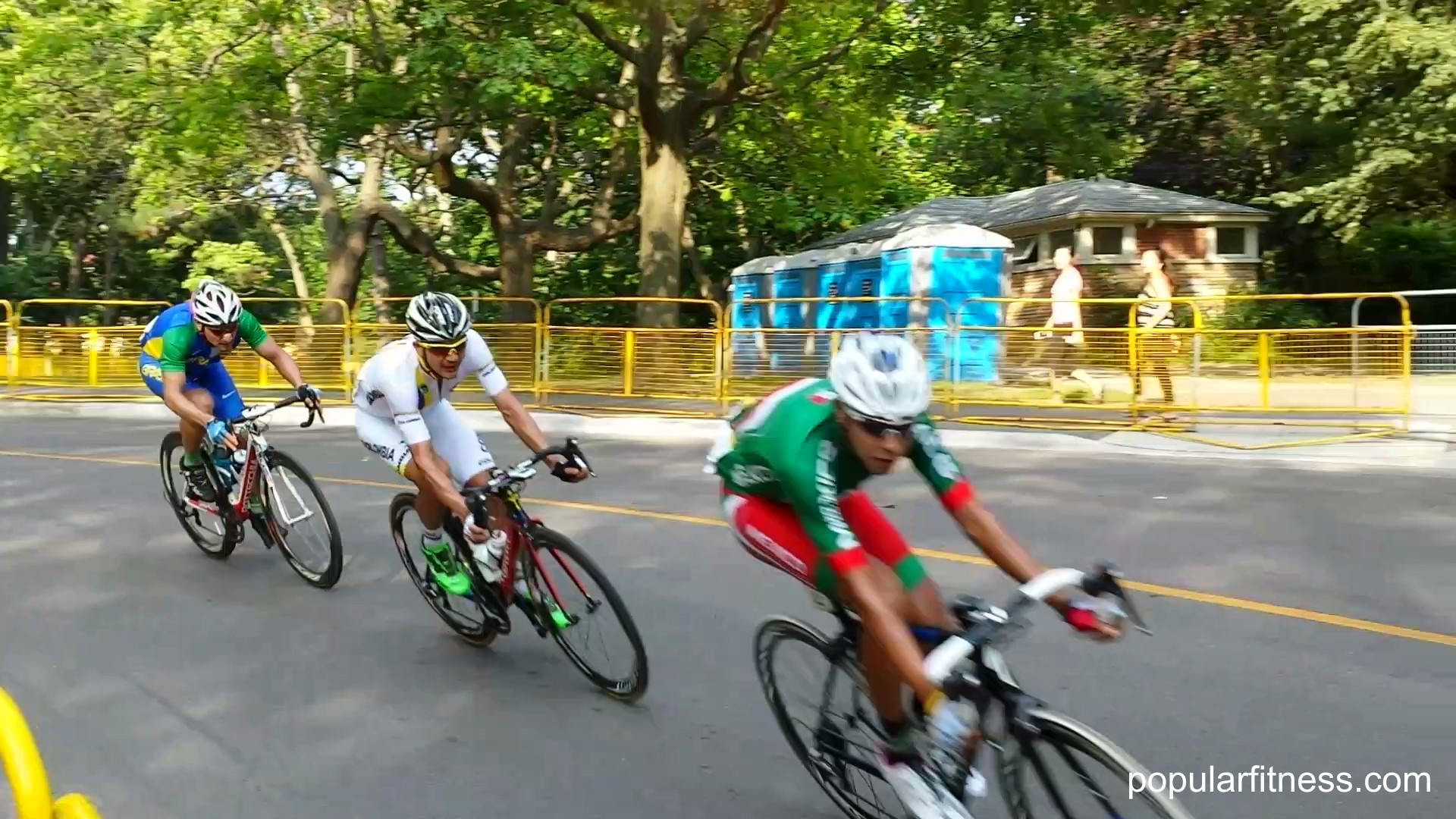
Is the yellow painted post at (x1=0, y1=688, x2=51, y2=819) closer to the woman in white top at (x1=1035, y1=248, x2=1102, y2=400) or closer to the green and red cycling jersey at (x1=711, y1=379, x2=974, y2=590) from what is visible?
the green and red cycling jersey at (x1=711, y1=379, x2=974, y2=590)

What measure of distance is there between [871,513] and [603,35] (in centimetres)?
1886

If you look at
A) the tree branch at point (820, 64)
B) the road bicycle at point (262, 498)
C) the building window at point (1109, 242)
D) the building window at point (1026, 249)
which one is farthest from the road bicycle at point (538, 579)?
the building window at point (1026, 249)

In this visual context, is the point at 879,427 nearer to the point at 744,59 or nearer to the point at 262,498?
the point at 262,498

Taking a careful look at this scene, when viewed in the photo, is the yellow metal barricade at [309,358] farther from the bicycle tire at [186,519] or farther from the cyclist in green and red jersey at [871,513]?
the cyclist in green and red jersey at [871,513]

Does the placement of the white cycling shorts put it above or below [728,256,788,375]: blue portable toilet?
below

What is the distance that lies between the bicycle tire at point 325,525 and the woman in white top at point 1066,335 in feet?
34.8

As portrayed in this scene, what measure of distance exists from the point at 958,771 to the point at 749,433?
130 cm

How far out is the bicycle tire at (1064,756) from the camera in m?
3.09

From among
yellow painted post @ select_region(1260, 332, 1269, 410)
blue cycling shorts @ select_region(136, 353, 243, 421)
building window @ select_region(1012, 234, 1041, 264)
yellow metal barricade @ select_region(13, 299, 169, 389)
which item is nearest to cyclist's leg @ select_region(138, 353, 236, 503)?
blue cycling shorts @ select_region(136, 353, 243, 421)

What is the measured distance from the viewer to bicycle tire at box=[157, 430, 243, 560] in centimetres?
868

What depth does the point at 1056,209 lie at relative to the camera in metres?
32.6

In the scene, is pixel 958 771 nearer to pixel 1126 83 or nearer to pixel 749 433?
pixel 749 433

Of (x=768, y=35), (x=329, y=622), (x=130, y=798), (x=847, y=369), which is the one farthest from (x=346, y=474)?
(x=768, y=35)

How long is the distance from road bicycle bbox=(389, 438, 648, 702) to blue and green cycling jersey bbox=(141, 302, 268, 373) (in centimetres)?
264
